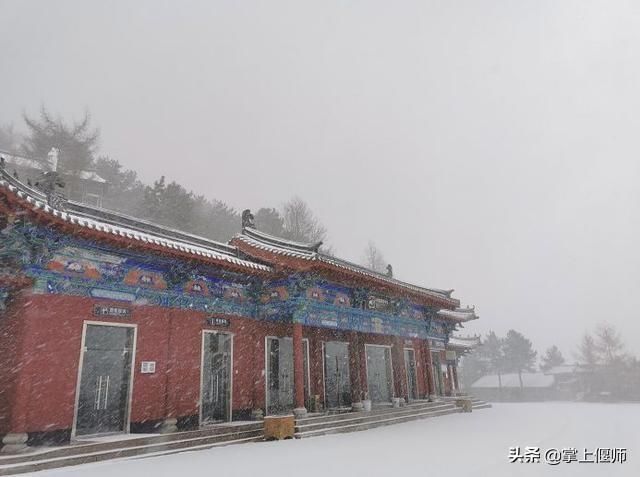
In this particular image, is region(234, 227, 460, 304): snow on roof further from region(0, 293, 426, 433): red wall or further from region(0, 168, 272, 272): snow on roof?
region(0, 293, 426, 433): red wall

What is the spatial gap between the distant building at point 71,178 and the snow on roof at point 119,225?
57.4 feet

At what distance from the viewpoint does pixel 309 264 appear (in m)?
11.1

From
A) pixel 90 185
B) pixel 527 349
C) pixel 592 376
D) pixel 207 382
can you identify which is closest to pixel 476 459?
pixel 207 382

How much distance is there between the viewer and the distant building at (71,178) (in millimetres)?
25234

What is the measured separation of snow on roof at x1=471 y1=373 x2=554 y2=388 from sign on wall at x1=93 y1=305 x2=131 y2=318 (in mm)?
48277

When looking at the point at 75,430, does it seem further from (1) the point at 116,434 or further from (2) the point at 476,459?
(2) the point at 476,459

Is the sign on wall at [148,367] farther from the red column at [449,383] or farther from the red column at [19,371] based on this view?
the red column at [449,383]

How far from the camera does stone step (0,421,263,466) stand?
670 cm

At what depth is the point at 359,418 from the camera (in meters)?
11.9

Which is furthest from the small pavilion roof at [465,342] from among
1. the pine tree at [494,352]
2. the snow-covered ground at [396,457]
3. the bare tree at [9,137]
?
the bare tree at [9,137]

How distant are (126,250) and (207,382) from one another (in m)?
4.02

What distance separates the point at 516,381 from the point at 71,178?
160 feet

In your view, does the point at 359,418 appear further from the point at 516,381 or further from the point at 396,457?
the point at 516,381

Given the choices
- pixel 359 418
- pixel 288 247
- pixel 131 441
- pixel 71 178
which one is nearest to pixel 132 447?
pixel 131 441
